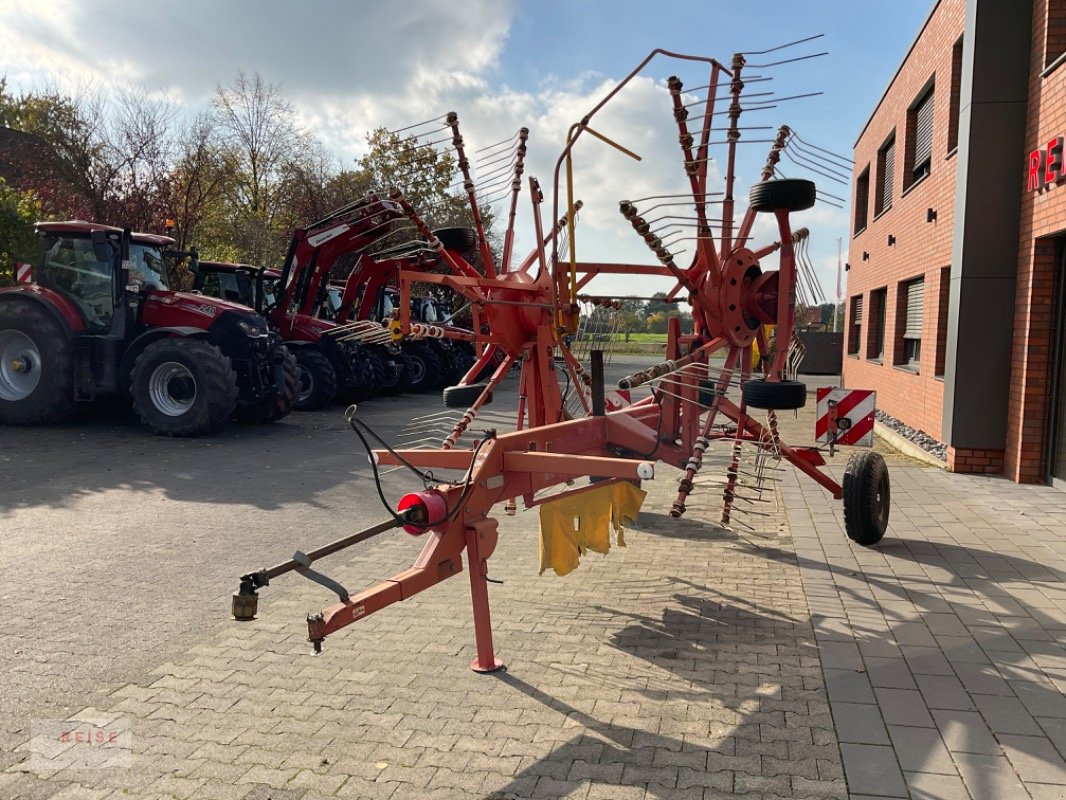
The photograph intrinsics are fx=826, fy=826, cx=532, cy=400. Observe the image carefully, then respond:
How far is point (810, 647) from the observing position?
425 centimetres

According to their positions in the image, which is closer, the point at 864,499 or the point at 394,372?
the point at 864,499

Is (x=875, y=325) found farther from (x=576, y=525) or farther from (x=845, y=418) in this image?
(x=576, y=525)

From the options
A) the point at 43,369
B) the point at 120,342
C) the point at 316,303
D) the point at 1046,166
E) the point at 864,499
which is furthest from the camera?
the point at 316,303

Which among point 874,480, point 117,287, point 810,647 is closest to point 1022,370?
point 874,480

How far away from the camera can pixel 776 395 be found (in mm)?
4695

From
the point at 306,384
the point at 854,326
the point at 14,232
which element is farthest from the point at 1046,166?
the point at 14,232

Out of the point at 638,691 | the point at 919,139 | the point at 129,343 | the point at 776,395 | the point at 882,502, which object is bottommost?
the point at 638,691

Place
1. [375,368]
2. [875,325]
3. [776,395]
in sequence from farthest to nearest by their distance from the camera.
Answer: [875,325] < [375,368] < [776,395]

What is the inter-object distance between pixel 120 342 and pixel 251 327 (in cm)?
166

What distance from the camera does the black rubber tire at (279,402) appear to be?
38.8 ft

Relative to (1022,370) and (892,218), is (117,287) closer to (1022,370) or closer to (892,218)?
(1022,370)

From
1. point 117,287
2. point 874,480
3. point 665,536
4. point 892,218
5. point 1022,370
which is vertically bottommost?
point 665,536

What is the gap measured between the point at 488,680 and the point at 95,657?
76.1 inches

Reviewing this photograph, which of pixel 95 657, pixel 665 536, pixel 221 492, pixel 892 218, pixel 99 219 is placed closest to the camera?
pixel 95 657
